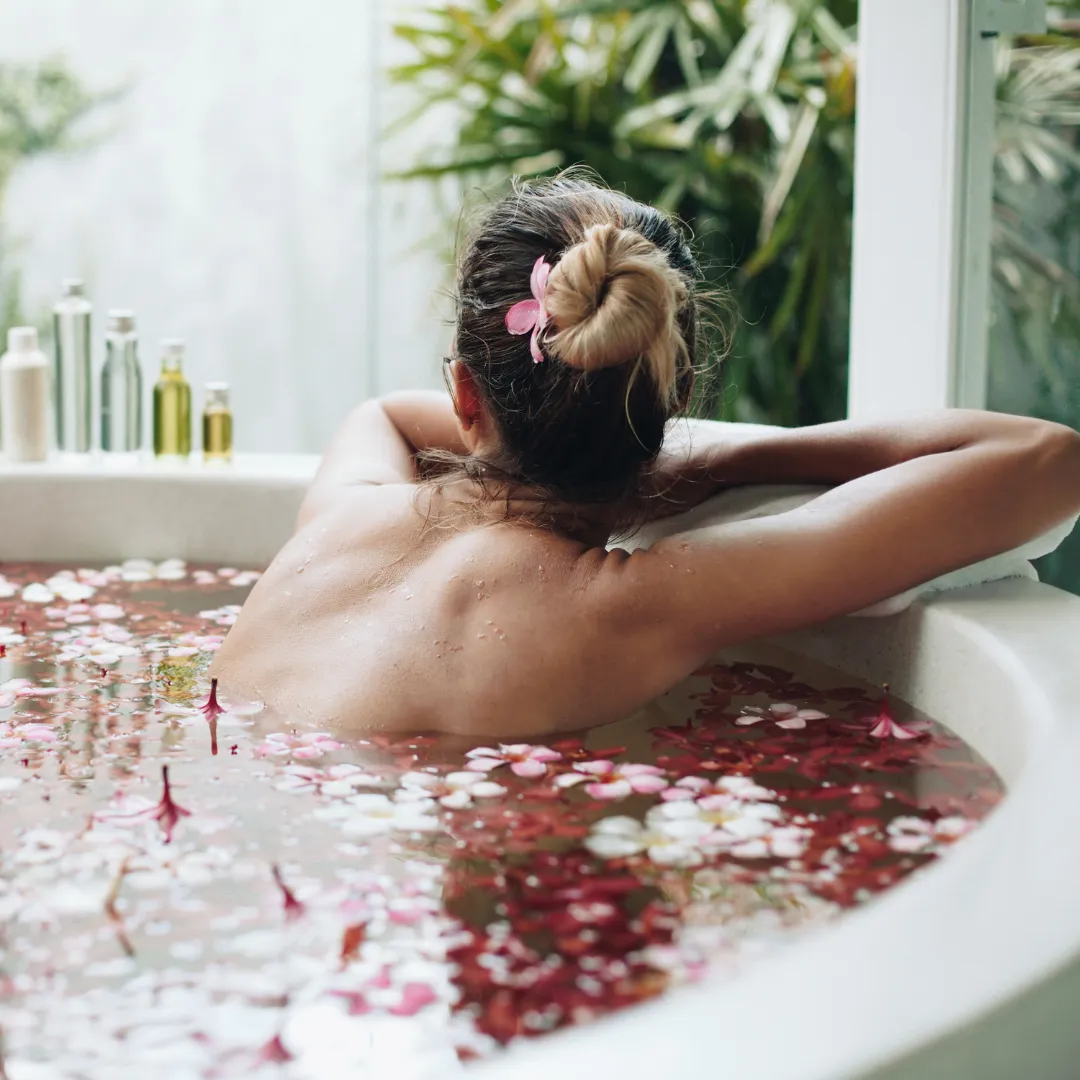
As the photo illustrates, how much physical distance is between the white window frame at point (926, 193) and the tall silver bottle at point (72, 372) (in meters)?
1.21

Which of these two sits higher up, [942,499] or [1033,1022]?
[942,499]

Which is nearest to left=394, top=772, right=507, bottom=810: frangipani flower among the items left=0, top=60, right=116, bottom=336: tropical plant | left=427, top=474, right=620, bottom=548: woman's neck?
left=427, top=474, right=620, bottom=548: woman's neck

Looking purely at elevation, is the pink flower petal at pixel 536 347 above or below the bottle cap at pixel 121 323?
below

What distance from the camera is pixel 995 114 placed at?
2100 mm

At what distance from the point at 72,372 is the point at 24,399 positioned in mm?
100

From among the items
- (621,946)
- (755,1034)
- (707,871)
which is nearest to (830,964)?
(755,1034)

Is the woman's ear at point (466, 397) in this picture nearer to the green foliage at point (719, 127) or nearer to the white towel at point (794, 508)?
the white towel at point (794, 508)

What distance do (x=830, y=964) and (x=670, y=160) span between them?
3214 millimetres

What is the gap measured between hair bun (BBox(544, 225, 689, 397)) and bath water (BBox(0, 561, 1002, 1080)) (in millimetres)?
387

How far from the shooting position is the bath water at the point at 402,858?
3.26 ft

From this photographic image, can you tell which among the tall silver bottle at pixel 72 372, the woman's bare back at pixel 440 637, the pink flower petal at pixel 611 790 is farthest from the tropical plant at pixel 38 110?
the pink flower petal at pixel 611 790

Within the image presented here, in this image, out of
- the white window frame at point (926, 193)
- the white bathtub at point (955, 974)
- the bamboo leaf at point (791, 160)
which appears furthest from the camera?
the bamboo leaf at point (791, 160)

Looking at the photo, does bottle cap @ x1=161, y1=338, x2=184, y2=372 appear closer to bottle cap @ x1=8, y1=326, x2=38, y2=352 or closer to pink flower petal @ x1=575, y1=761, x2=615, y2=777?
bottle cap @ x1=8, y1=326, x2=38, y2=352

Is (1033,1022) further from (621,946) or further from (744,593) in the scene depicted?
(744,593)
